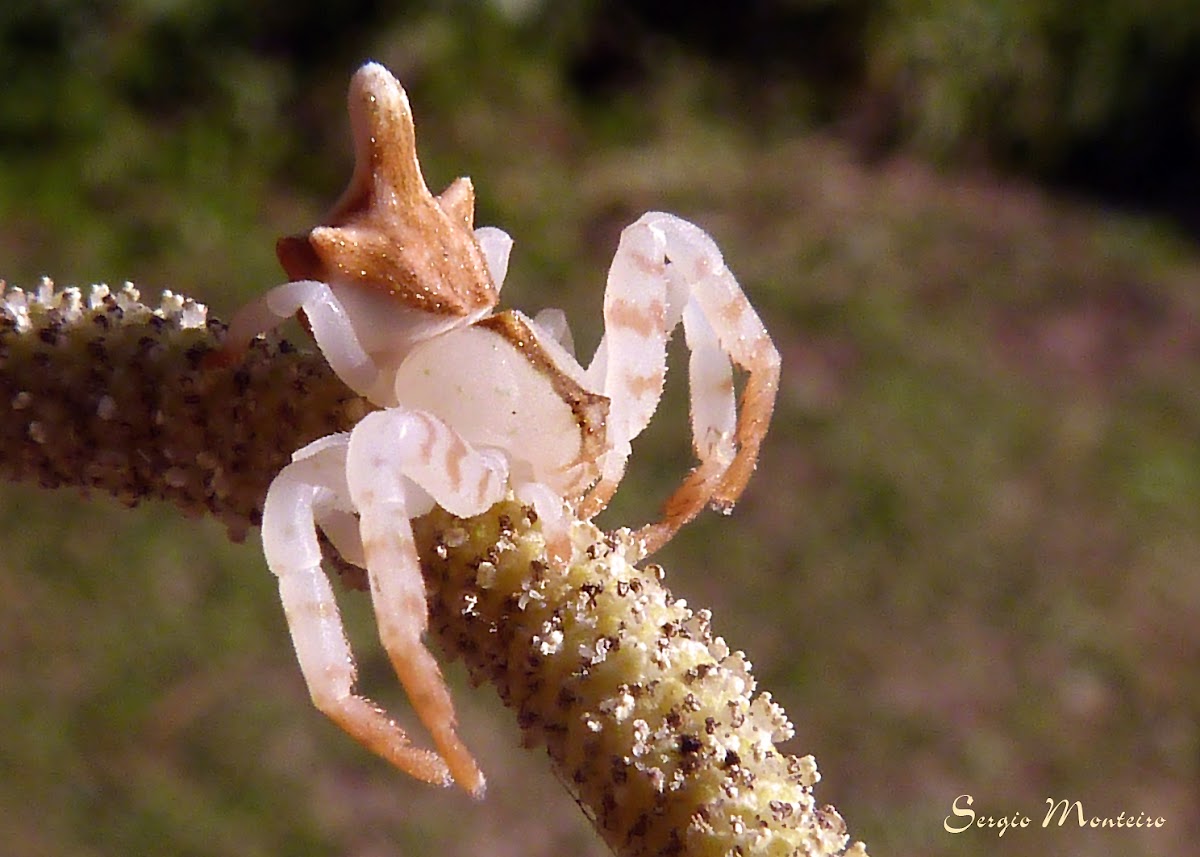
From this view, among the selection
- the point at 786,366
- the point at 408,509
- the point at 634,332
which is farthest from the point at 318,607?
the point at 786,366

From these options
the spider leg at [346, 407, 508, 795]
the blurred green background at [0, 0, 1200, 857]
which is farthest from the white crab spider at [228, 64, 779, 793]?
the blurred green background at [0, 0, 1200, 857]

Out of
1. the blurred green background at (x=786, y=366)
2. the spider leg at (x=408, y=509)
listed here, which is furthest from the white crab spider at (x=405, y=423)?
the blurred green background at (x=786, y=366)

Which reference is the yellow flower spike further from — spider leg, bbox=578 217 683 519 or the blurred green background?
the blurred green background

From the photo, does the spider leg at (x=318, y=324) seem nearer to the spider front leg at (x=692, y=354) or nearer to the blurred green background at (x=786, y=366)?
the spider front leg at (x=692, y=354)

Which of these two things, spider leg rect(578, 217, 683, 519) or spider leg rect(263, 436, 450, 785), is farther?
spider leg rect(578, 217, 683, 519)

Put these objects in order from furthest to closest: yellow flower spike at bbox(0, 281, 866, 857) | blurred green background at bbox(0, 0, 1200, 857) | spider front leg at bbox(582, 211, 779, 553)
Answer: blurred green background at bbox(0, 0, 1200, 857) → spider front leg at bbox(582, 211, 779, 553) → yellow flower spike at bbox(0, 281, 866, 857)

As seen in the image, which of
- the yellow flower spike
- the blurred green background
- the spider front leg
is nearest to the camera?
the yellow flower spike

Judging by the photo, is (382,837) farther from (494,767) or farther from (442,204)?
(442,204)

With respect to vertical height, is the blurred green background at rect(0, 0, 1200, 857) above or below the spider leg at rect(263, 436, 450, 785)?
below
